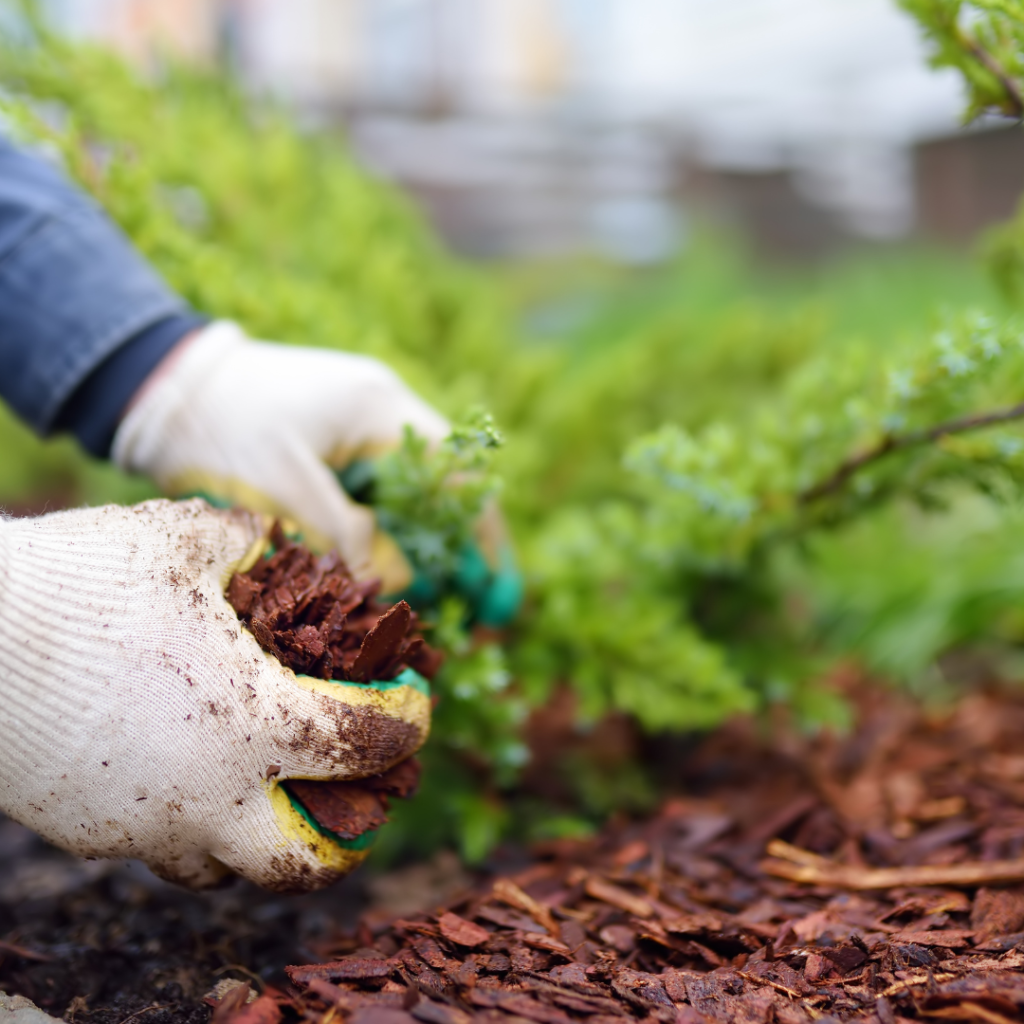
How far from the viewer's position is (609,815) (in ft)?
5.68

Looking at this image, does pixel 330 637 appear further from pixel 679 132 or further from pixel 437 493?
pixel 679 132

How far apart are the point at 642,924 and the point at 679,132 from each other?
709 cm

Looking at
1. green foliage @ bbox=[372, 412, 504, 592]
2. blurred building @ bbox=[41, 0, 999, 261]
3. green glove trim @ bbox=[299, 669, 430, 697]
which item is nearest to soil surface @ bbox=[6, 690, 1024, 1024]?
green glove trim @ bbox=[299, 669, 430, 697]

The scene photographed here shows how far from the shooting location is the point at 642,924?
1184 mm

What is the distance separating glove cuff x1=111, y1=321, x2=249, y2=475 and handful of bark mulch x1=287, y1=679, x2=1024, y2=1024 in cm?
84

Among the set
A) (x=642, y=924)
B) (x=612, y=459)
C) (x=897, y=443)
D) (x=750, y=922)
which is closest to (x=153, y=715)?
(x=642, y=924)

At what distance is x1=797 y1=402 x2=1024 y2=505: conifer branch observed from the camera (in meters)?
1.35

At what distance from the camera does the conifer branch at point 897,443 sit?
1.35m

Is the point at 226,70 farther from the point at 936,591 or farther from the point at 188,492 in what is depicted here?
the point at 936,591

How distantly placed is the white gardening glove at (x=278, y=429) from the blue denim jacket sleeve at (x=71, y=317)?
0.06 metres

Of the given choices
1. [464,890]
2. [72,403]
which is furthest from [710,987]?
[72,403]

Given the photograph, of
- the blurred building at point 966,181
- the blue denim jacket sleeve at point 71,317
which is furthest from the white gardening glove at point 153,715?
the blurred building at point 966,181

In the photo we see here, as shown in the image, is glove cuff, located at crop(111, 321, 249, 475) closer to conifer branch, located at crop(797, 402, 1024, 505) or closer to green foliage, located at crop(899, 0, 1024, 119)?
conifer branch, located at crop(797, 402, 1024, 505)

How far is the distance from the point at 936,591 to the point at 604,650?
3.55 feet
